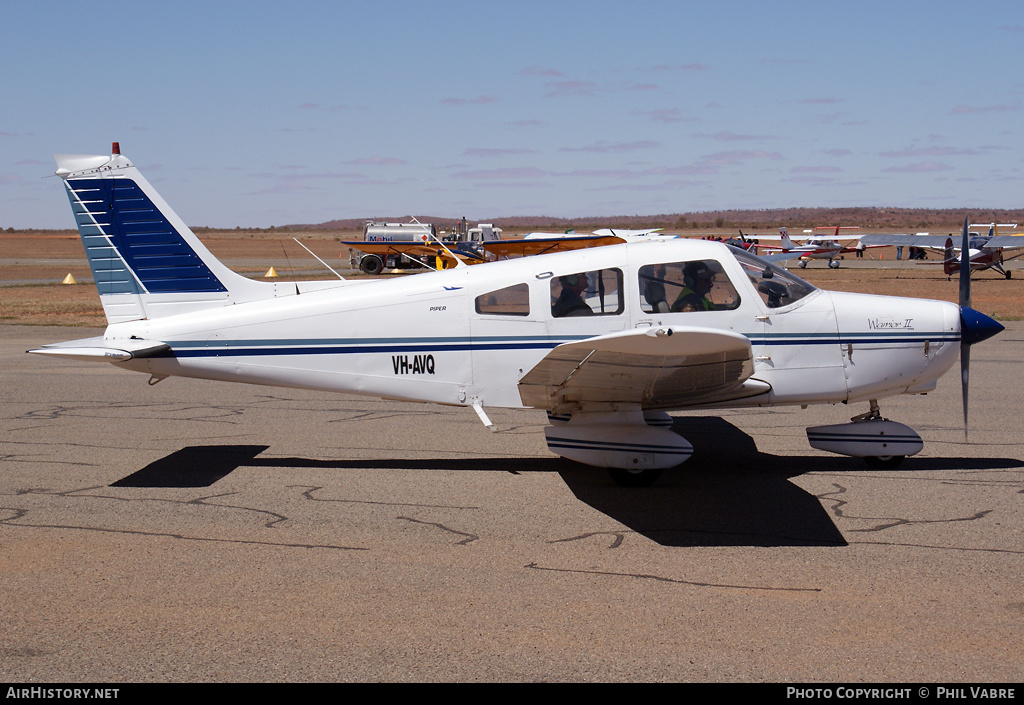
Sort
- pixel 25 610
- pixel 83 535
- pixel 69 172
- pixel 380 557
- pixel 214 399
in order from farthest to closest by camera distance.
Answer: pixel 214 399, pixel 69 172, pixel 83 535, pixel 380 557, pixel 25 610

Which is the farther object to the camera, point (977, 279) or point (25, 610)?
point (977, 279)

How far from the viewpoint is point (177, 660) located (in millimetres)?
4324

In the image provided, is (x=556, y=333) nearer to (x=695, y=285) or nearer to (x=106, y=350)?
(x=695, y=285)

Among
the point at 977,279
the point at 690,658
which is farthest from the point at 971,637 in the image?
the point at 977,279

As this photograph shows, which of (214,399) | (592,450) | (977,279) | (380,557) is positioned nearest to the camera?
(380,557)

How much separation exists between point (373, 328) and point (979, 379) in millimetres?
9539

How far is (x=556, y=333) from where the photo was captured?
25.3 feet

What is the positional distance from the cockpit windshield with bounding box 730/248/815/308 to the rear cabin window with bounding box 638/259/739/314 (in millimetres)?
385

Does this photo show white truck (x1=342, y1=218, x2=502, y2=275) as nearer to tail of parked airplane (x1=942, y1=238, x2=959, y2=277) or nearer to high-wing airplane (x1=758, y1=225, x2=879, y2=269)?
high-wing airplane (x1=758, y1=225, x2=879, y2=269)

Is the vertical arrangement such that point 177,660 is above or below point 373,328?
below

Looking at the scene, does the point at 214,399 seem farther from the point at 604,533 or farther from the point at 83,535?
the point at 604,533

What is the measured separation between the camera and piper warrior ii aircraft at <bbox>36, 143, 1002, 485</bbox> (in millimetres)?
7578

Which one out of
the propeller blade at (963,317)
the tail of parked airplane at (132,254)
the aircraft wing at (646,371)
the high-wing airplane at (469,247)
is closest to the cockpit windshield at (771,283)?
the aircraft wing at (646,371)

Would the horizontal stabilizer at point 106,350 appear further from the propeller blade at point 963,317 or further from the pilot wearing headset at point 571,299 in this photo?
the propeller blade at point 963,317
